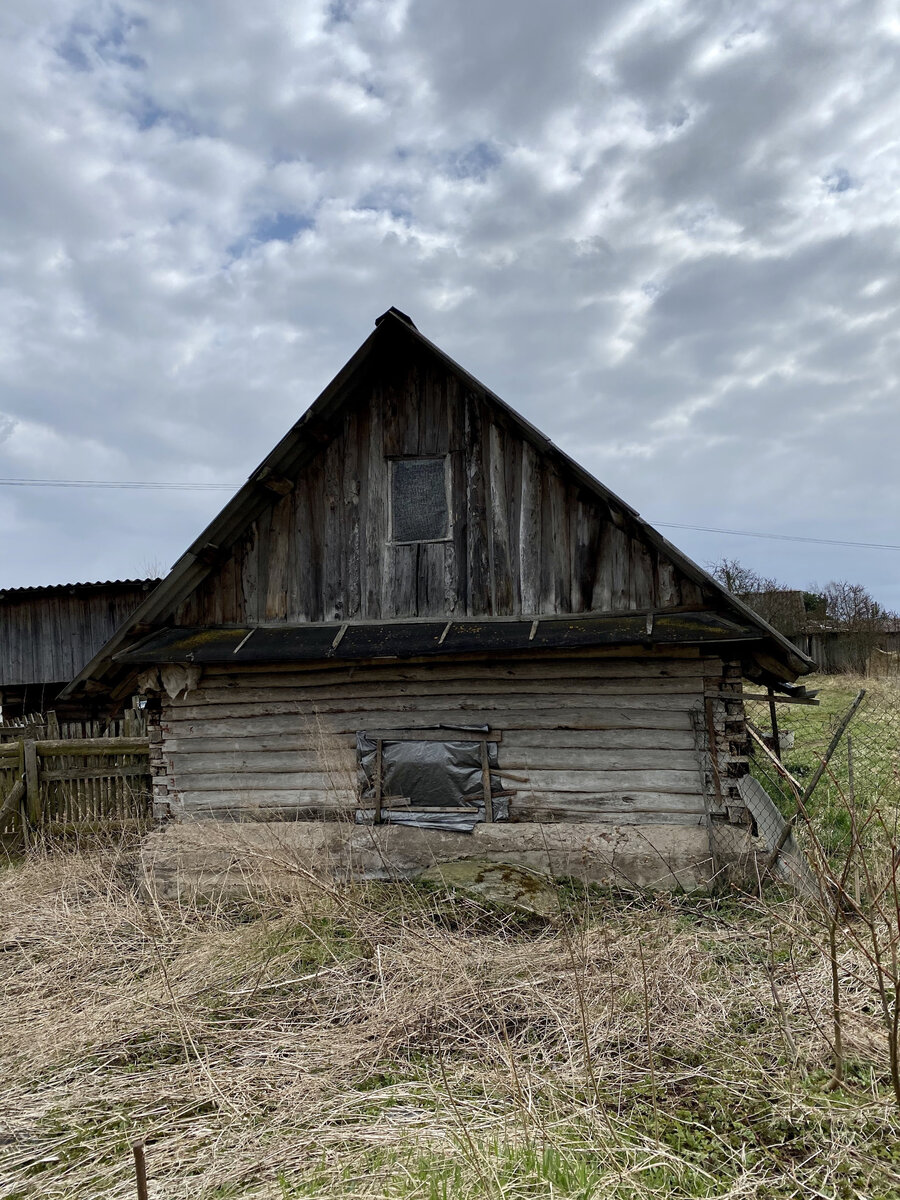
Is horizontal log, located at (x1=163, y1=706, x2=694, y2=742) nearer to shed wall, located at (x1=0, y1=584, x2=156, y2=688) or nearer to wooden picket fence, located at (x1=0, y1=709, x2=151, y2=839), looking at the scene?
wooden picket fence, located at (x1=0, y1=709, x2=151, y2=839)

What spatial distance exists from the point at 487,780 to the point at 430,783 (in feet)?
2.24

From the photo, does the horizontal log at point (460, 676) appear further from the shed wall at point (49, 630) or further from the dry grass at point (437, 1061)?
the shed wall at point (49, 630)

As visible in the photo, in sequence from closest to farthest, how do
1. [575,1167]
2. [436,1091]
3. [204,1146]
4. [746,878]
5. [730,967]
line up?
1. [575,1167]
2. [204,1146]
3. [436,1091]
4. [730,967]
5. [746,878]

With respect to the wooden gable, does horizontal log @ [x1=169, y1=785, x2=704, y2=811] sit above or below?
below

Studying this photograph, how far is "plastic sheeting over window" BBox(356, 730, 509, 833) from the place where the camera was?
8.27 m

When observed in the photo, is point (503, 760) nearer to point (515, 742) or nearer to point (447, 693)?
point (515, 742)

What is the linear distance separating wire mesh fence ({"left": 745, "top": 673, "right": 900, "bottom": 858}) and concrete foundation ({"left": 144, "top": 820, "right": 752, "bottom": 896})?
0.88 m

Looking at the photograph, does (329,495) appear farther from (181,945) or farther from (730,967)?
(730,967)

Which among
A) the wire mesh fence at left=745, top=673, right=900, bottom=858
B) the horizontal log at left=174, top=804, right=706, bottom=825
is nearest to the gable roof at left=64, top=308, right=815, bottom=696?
the wire mesh fence at left=745, top=673, right=900, bottom=858

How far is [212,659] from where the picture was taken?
8.48 meters

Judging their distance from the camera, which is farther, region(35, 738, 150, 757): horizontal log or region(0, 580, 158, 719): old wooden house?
region(0, 580, 158, 719): old wooden house

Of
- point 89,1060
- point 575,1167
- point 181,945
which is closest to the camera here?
point 575,1167

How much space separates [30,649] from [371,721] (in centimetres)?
1575

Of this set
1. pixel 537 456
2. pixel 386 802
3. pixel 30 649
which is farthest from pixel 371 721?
pixel 30 649
